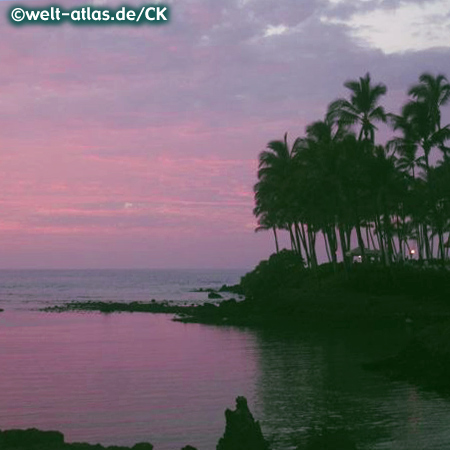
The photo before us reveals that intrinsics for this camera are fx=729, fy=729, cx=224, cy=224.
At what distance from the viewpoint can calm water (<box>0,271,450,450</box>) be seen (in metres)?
20.7

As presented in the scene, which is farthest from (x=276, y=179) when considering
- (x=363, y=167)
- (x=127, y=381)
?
(x=127, y=381)

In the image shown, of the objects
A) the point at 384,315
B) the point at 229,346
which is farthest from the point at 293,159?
the point at 229,346

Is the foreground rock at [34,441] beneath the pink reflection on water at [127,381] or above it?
above

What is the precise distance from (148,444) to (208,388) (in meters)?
11.2

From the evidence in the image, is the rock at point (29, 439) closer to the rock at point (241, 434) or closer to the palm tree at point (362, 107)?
the rock at point (241, 434)

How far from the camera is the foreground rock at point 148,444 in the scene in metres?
16.4

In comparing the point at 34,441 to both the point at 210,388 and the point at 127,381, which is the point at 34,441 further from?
the point at 127,381

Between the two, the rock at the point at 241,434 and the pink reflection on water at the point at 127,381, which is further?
the pink reflection on water at the point at 127,381

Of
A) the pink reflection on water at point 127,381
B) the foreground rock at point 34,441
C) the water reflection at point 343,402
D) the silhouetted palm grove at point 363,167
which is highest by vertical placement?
the silhouetted palm grove at point 363,167

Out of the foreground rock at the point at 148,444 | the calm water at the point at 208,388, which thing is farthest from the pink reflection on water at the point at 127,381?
the foreground rock at the point at 148,444

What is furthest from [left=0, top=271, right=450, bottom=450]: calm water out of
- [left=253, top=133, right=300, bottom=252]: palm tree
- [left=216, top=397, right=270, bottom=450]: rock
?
[left=253, top=133, right=300, bottom=252]: palm tree

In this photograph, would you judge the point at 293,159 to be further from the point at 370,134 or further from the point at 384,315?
the point at 384,315

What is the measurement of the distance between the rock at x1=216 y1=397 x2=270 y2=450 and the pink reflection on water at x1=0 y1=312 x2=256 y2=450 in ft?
8.39

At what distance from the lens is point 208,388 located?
27.5m
